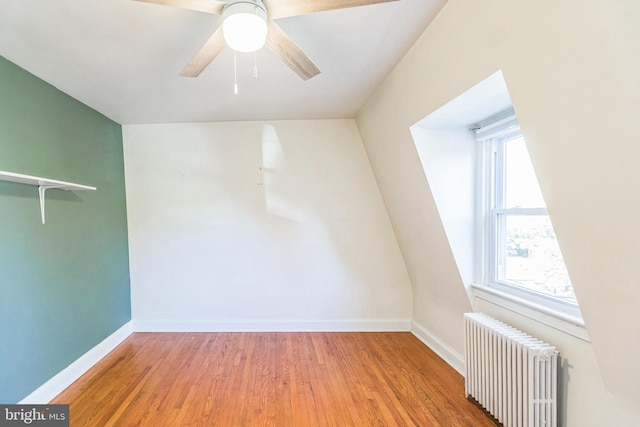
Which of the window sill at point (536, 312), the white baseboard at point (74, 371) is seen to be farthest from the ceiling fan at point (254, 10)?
the white baseboard at point (74, 371)

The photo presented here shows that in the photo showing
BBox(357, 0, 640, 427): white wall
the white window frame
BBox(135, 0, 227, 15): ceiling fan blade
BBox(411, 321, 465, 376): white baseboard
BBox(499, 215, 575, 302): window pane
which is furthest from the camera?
BBox(411, 321, 465, 376): white baseboard

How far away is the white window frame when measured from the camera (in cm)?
205

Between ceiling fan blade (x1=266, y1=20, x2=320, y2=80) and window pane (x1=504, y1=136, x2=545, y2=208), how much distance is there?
156 cm

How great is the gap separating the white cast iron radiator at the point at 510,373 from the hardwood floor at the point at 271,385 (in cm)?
19

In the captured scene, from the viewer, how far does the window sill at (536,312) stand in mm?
1629

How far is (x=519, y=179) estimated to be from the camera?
7.29ft

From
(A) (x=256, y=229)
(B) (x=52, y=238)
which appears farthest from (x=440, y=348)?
(B) (x=52, y=238)

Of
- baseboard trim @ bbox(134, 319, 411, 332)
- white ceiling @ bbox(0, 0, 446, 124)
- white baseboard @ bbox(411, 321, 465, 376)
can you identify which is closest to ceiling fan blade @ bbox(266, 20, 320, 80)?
white ceiling @ bbox(0, 0, 446, 124)

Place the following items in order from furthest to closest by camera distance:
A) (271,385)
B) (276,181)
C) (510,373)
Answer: (276,181) < (271,385) < (510,373)

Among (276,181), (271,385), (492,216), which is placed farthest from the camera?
(276,181)

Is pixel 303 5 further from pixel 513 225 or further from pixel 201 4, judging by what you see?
pixel 513 225

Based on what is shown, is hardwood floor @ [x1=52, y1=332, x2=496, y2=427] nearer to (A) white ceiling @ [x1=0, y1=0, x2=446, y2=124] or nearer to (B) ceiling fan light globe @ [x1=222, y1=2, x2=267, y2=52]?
(B) ceiling fan light globe @ [x1=222, y1=2, x2=267, y2=52]

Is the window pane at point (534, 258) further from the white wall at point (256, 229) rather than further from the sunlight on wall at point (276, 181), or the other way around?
the sunlight on wall at point (276, 181)

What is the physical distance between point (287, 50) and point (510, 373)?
88.8 inches
